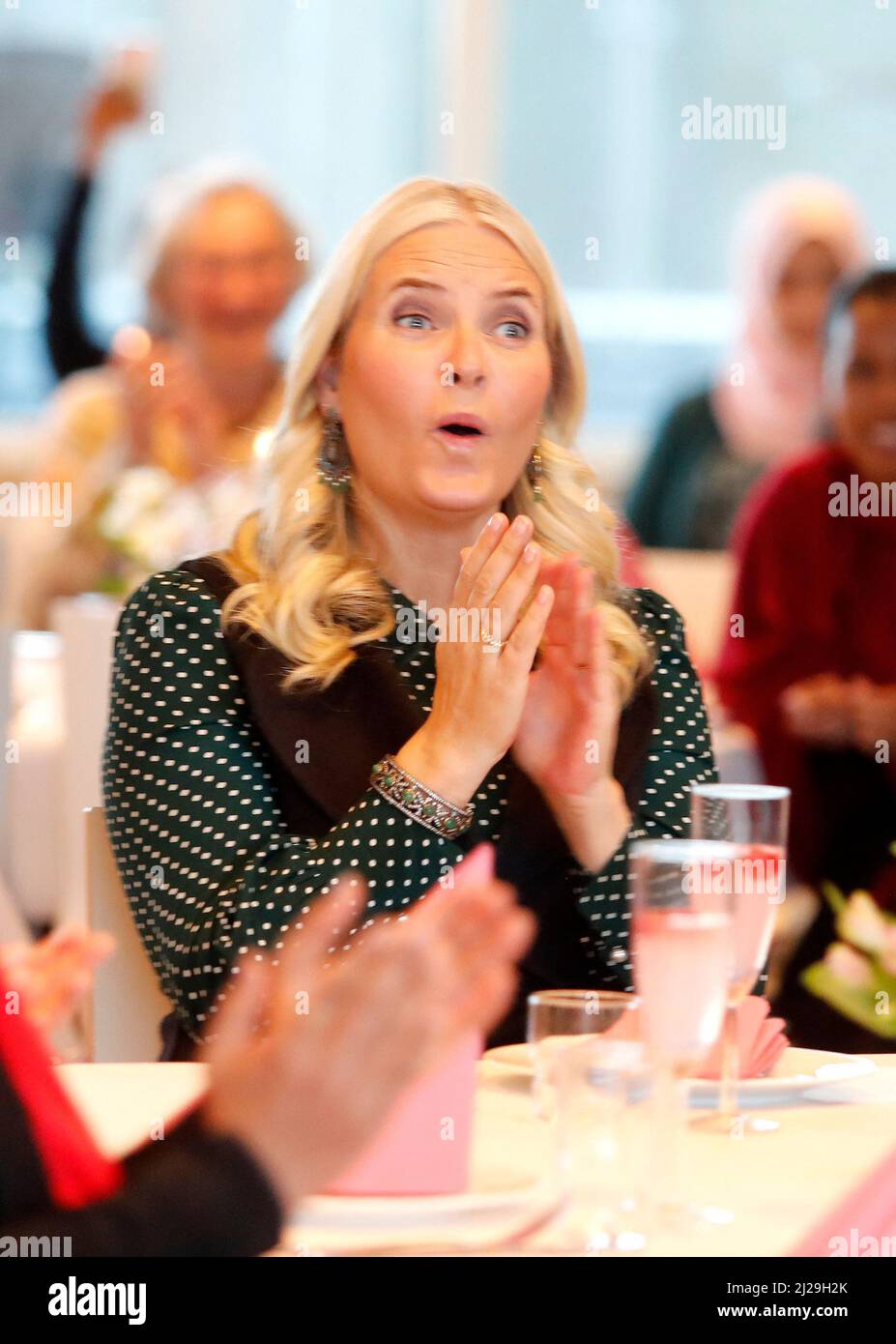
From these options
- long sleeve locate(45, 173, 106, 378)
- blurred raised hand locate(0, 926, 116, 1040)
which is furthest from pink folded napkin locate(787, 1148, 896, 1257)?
long sleeve locate(45, 173, 106, 378)

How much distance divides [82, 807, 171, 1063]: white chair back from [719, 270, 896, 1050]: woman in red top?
177 centimetres

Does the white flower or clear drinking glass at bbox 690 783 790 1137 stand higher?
clear drinking glass at bbox 690 783 790 1137

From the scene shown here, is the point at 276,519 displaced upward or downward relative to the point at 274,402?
downward

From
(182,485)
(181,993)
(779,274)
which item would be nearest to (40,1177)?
(181,993)

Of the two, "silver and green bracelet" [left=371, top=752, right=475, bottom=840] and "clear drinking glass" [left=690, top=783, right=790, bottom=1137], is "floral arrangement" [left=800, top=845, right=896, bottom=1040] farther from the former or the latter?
"silver and green bracelet" [left=371, top=752, right=475, bottom=840]

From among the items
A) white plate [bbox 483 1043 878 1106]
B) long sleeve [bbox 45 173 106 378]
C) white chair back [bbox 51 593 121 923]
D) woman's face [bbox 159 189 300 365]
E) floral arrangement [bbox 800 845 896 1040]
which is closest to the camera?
white plate [bbox 483 1043 878 1106]

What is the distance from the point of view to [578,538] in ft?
6.66

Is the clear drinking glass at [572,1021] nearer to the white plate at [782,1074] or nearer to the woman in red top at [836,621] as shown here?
the white plate at [782,1074]

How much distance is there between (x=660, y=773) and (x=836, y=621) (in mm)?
1802

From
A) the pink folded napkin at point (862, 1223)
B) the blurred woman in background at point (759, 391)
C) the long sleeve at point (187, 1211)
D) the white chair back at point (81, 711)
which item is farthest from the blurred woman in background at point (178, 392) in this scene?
the long sleeve at point (187, 1211)

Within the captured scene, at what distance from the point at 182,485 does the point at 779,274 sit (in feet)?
5.77

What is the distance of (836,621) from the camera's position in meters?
3.62

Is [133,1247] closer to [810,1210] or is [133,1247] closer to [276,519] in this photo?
[810,1210]

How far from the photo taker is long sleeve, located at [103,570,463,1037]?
1665 mm
